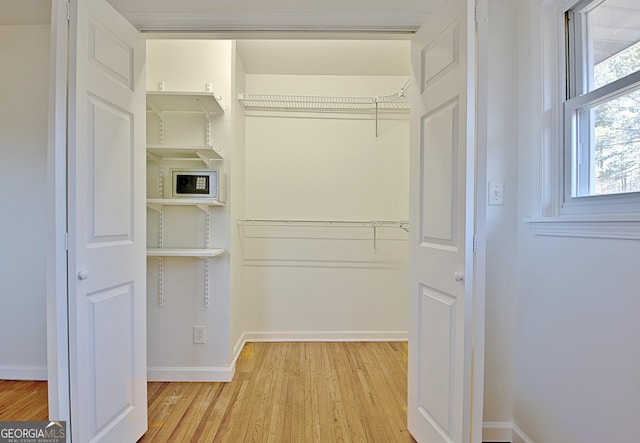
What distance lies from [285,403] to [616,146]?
207 centimetres

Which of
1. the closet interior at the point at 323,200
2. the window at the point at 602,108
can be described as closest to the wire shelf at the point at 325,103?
the closet interior at the point at 323,200

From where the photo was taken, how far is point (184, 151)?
2086mm

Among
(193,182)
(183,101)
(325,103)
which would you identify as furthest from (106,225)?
(325,103)

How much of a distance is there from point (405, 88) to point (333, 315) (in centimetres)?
217

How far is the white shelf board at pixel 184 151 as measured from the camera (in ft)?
6.59

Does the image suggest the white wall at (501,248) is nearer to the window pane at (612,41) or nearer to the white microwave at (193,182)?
the window pane at (612,41)

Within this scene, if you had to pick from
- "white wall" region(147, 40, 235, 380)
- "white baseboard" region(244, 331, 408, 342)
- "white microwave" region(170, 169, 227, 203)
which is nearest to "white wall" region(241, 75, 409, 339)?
"white baseboard" region(244, 331, 408, 342)

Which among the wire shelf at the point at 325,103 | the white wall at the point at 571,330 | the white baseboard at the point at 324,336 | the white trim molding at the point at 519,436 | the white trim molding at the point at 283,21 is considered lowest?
the white baseboard at the point at 324,336

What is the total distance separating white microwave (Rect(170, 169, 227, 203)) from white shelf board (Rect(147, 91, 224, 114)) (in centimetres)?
43

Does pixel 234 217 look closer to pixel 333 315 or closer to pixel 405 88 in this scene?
pixel 333 315

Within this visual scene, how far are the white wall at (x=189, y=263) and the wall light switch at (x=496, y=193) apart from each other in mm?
1655

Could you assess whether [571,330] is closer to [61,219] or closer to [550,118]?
[550,118]

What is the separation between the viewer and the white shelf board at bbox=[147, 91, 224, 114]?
1.95 m

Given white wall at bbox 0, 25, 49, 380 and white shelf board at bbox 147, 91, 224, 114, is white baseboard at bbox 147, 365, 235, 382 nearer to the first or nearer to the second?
white wall at bbox 0, 25, 49, 380
